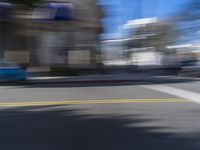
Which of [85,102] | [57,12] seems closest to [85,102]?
[85,102]

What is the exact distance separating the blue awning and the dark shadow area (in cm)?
2079

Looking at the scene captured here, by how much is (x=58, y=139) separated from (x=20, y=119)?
2.27m

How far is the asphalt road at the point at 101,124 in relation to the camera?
737 centimetres

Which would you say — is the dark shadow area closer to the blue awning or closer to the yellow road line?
the yellow road line

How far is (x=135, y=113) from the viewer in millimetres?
10516

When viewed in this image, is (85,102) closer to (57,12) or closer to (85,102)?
(85,102)

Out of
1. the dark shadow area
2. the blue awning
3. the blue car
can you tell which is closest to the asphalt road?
the dark shadow area

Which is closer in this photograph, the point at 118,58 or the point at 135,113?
the point at 135,113

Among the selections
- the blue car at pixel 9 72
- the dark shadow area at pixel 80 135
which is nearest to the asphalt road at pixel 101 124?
the dark shadow area at pixel 80 135

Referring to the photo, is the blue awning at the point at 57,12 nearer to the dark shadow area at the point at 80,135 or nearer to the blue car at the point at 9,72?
the blue car at the point at 9,72

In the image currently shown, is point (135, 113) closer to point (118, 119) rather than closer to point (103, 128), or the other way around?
point (118, 119)

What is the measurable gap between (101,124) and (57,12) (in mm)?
22341

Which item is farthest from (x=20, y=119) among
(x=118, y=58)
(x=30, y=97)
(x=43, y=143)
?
(x=118, y=58)

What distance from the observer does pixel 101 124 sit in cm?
912
